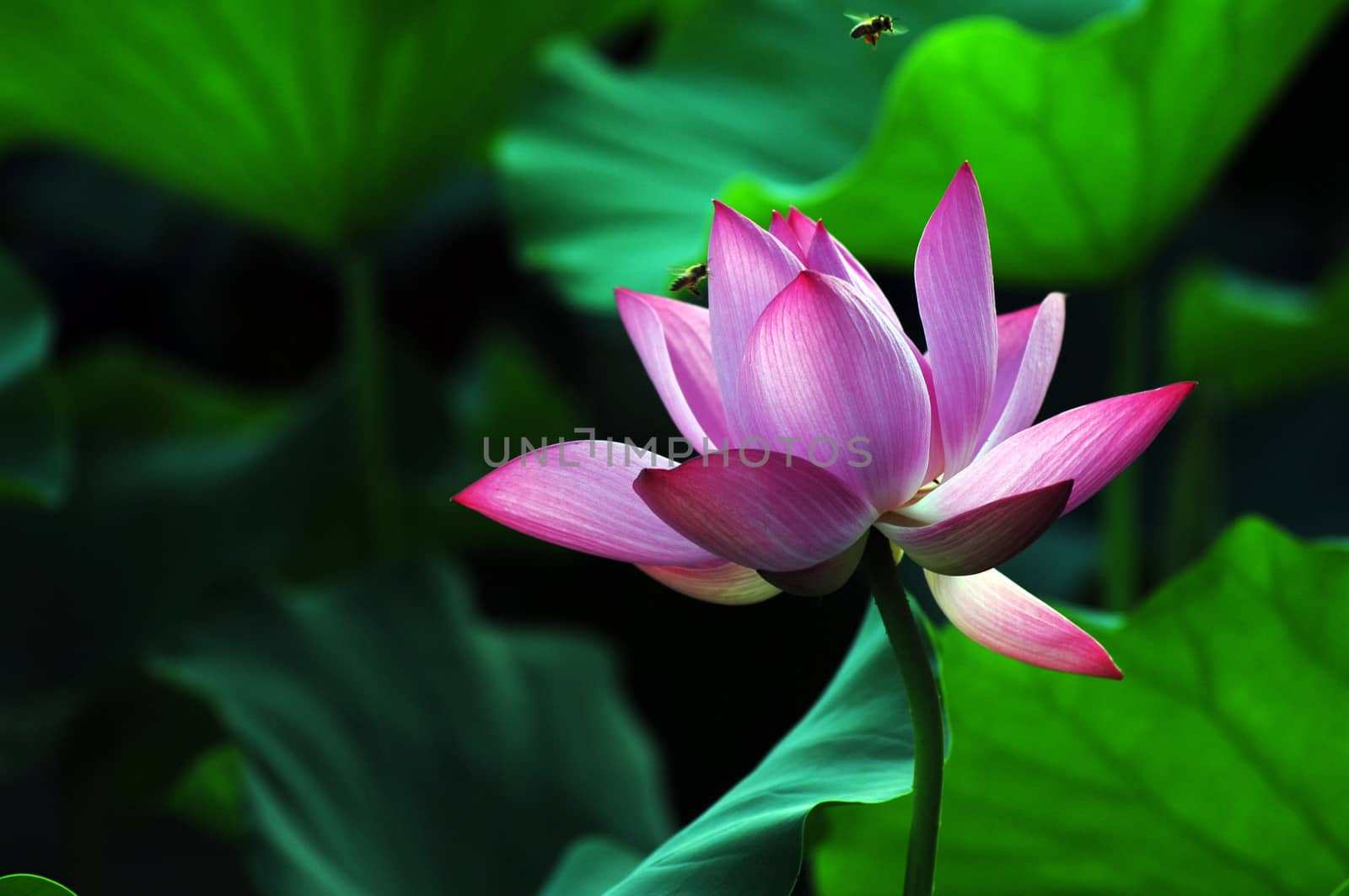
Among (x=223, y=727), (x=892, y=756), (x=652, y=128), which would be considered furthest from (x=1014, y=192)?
(x=223, y=727)

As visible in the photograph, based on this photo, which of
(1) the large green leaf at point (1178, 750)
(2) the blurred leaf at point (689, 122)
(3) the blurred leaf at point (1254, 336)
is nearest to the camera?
(1) the large green leaf at point (1178, 750)

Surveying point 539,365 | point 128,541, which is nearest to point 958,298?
point 128,541

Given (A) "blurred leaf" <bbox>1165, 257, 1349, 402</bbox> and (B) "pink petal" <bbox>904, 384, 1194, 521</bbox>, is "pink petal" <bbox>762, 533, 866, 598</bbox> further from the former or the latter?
(A) "blurred leaf" <bbox>1165, 257, 1349, 402</bbox>

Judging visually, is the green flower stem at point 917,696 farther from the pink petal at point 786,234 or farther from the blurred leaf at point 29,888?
the blurred leaf at point 29,888

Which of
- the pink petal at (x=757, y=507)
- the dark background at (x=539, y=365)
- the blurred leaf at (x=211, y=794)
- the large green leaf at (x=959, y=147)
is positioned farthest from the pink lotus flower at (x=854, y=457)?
the dark background at (x=539, y=365)

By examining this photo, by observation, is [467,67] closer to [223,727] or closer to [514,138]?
[514,138]

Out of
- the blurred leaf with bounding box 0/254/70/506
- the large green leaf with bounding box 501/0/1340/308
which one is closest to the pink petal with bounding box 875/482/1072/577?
the large green leaf with bounding box 501/0/1340/308

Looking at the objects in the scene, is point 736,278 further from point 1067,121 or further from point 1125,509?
point 1125,509
